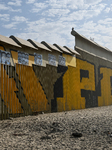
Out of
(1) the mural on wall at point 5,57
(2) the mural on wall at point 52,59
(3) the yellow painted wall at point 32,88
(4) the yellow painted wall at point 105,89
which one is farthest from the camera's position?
(4) the yellow painted wall at point 105,89

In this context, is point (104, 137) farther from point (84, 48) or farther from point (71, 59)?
point (84, 48)

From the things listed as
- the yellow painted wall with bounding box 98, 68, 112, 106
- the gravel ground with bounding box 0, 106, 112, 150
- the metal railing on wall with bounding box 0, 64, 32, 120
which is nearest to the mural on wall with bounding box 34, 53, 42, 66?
the metal railing on wall with bounding box 0, 64, 32, 120

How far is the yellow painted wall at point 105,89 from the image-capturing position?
1351 cm

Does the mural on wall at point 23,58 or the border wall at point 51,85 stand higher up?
the mural on wall at point 23,58

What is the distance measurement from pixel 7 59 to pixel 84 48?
6.64m

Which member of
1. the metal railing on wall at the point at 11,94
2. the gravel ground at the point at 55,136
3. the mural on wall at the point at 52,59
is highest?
the mural on wall at the point at 52,59

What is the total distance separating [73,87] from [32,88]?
3.28 metres

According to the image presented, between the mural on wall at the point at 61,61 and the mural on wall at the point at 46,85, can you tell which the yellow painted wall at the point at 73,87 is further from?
the mural on wall at the point at 61,61

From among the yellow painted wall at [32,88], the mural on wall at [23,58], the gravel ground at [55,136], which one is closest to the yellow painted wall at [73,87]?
the yellow painted wall at [32,88]

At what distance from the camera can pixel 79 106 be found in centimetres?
1031

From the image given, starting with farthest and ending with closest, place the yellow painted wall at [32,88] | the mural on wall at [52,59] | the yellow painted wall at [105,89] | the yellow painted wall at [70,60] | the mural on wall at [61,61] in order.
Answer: the yellow painted wall at [105,89] → the yellow painted wall at [70,60] → the mural on wall at [61,61] → the mural on wall at [52,59] → the yellow painted wall at [32,88]

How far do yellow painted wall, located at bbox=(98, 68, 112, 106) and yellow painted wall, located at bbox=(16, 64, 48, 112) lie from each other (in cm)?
663

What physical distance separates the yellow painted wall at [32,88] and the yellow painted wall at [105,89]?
663 cm

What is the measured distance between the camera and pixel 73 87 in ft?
32.3
